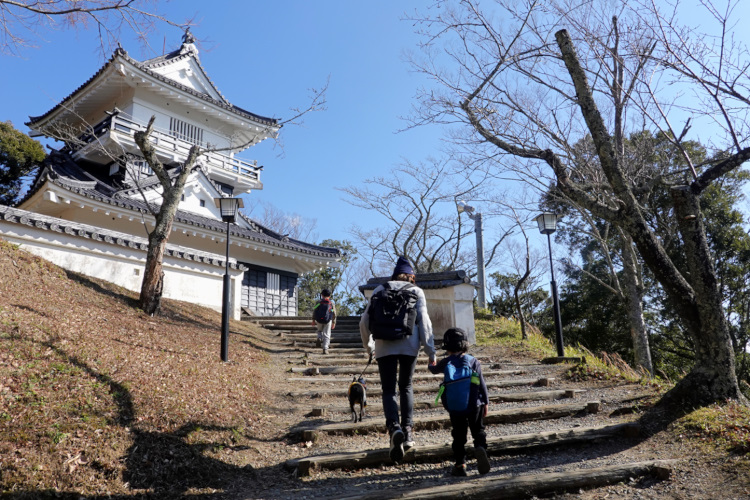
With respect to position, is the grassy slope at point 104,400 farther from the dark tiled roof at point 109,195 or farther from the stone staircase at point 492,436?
the dark tiled roof at point 109,195

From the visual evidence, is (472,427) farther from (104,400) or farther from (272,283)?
(272,283)

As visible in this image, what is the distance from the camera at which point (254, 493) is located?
407 cm

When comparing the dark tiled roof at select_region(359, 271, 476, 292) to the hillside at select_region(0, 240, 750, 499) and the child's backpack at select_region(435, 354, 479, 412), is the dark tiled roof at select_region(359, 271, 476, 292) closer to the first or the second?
the hillside at select_region(0, 240, 750, 499)

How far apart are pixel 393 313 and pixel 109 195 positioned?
49.5 feet

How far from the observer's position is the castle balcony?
1783 centimetres

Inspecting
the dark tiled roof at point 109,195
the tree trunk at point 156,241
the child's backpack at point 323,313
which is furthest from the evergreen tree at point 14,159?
the child's backpack at point 323,313

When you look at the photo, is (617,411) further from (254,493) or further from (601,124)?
(254,493)

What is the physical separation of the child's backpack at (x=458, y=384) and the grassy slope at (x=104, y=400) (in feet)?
7.02

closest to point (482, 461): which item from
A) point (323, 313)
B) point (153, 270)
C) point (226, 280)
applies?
point (226, 280)

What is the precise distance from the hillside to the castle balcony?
970cm

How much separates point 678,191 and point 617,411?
266 cm

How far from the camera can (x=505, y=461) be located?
4609 millimetres

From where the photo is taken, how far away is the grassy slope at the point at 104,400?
3668mm

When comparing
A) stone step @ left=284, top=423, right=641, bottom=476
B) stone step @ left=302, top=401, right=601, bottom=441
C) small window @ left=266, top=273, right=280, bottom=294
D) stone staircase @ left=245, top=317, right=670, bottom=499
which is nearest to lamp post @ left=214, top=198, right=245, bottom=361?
stone staircase @ left=245, top=317, right=670, bottom=499
